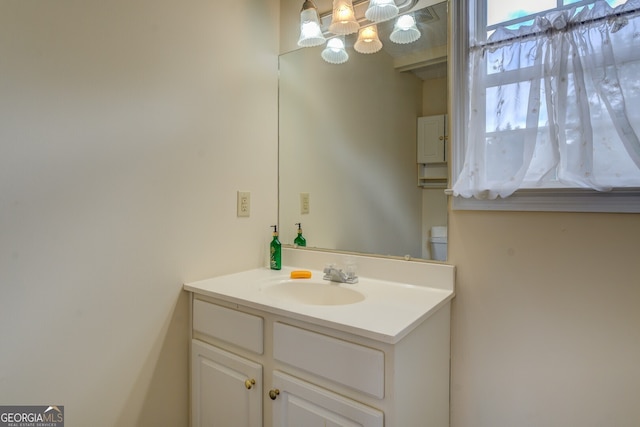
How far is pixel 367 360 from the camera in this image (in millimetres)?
887

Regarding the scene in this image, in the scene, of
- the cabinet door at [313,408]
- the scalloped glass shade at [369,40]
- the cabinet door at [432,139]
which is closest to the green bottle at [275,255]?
the cabinet door at [313,408]

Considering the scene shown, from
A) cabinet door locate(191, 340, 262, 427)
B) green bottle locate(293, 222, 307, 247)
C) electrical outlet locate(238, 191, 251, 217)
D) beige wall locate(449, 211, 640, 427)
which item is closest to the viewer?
beige wall locate(449, 211, 640, 427)

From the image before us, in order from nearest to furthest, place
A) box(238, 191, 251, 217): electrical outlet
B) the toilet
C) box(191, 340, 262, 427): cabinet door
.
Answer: box(191, 340, 262, 427): cabinet door, the toilet, box(238, 191, 251, 217): electrical outlet

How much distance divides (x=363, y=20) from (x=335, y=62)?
22 cm

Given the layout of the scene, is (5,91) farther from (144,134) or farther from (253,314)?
(253,314)

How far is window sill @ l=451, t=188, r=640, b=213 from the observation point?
3.20 ft

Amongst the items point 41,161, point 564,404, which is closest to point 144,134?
point 41,161

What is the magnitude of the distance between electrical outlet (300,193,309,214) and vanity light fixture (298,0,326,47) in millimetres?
A: 726

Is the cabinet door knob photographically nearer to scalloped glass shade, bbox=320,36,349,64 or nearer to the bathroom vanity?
the bathroom vanity

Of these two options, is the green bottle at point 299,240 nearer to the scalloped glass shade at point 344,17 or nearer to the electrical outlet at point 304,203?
the electrical outlet at point 304,203

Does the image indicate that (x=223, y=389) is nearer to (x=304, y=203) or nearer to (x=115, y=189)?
(x=115, y=189)

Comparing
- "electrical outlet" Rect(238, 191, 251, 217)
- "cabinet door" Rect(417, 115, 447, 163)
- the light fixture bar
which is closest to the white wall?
"electrical outlet" Rect(238, 191, 251, 217)

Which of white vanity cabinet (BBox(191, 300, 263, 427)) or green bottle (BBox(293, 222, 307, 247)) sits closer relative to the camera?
white vanity cabinet (BBox(191, 300, 263, 427))

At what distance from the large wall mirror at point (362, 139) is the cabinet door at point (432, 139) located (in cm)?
2
